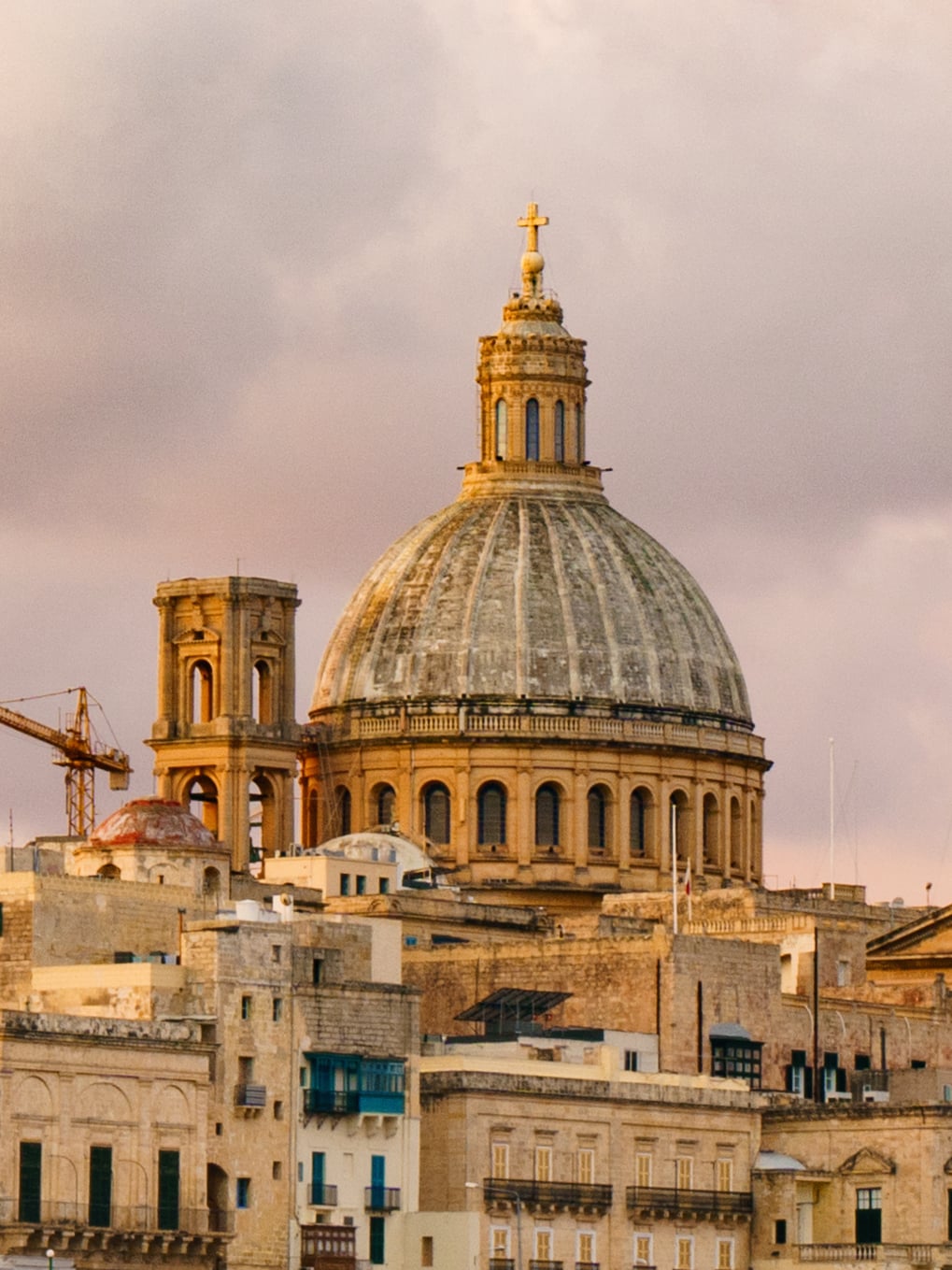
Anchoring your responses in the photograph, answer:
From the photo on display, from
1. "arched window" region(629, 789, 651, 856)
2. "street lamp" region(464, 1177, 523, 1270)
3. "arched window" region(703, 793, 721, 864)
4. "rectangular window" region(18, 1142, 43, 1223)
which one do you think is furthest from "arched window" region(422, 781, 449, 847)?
"rectangular window" region(18, 1142, 43, 1223)

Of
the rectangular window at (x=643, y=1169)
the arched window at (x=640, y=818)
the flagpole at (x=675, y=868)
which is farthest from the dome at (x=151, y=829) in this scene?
the arched window at (x=640, y=818)

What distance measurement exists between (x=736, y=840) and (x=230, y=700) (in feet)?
58.0

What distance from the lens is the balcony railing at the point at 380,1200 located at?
383 feet

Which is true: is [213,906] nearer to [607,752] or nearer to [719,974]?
[719,974]

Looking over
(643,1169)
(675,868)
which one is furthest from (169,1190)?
(675,868)

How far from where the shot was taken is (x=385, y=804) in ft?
516

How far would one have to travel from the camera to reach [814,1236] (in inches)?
4847

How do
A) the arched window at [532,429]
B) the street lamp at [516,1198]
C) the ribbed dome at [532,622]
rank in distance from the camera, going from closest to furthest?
the street lamp at [516,1198]
the ribbed dome at [532,622]
the arched window at [532,429]

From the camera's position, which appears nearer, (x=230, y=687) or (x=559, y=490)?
(x=230, y=687)

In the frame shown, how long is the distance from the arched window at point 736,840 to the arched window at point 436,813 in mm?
8779

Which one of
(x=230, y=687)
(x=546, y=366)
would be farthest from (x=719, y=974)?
(x=546, y=366)

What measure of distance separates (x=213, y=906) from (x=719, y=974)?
465 inches

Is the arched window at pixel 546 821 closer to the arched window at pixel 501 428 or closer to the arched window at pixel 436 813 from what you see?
the arched window at pixel 436 813

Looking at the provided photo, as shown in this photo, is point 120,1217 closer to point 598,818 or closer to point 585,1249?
point 585,1249
